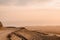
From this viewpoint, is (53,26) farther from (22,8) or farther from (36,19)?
(22,8)

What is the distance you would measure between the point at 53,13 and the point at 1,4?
2.39ft

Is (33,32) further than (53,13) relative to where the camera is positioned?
No

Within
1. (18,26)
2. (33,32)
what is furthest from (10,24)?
(33,32)

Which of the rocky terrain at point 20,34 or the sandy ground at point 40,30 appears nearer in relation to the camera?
the rocky terrain at point 20,34

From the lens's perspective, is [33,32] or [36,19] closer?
[33,32]

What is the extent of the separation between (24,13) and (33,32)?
357 millimetres

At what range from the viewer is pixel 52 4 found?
204 cm

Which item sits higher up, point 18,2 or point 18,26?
point 18,2

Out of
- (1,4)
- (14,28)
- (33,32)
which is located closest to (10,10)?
(1,4)

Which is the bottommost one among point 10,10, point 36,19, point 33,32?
point 33,32

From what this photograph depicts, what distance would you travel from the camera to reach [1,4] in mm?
2061

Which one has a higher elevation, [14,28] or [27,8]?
[27,8]

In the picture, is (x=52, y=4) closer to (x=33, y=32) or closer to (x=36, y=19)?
(x=36, y=19)

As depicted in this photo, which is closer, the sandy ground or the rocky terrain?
the rocky terrain
